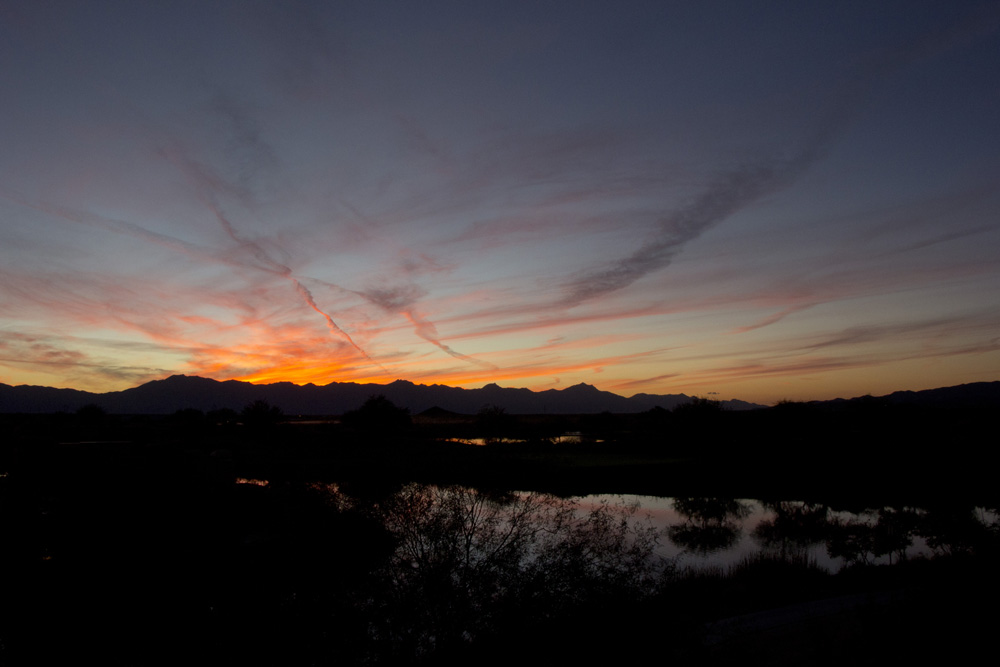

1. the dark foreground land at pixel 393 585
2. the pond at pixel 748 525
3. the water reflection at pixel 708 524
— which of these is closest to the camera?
the dark foreground land at pixel 393 585

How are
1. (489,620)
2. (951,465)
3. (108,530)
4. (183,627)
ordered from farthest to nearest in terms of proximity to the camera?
(951,465), (108,530), (183,627), (489,620)

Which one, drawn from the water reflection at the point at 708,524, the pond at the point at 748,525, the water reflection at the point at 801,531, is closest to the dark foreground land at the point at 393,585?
the pond at the point at 748,525

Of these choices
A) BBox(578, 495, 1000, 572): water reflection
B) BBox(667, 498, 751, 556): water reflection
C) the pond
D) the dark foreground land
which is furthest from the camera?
BBox(667, 498, 751, 556): water reflection

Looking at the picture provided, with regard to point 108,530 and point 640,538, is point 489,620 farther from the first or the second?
point 108,530

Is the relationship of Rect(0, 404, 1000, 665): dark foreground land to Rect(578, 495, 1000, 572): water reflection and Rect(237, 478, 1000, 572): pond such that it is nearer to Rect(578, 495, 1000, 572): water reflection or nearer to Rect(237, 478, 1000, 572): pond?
A: Rect(237, 478, 1000, 572): pond

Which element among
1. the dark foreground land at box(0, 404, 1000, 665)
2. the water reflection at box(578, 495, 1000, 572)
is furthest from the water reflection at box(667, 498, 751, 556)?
the dark foreground land at box(0, 404, 1000, 665)

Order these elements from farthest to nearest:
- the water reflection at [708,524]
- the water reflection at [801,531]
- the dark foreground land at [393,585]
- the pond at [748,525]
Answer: the water reflection at [708,524] < the water reflection at [801,531] < the pond at [748,525] < the dark foreground land at [393,585]

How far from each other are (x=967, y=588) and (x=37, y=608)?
25.7 m

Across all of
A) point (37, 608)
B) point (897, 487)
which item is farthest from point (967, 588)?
point (897, 487)

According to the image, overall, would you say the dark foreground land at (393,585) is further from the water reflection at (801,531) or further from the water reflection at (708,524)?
the water reflection at (708,524)

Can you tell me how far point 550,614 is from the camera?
44.1ft

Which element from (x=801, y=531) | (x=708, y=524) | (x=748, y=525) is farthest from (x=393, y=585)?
(x=748, y=525)

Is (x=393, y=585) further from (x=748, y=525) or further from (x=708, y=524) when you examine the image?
(x=748, y=525)

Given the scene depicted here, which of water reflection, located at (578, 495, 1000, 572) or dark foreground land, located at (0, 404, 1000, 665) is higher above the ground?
dark foreground land, located at (0, 404, 1000, 665)
